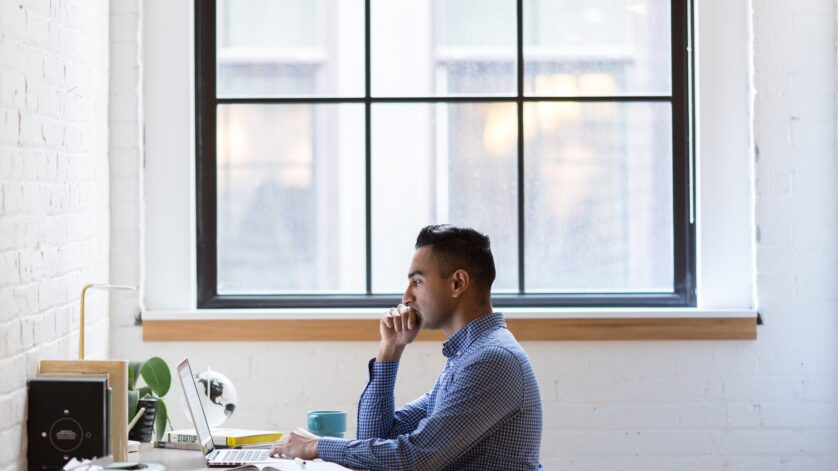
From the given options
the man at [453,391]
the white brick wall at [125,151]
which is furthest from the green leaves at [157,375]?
the white brick wall at [125,151]

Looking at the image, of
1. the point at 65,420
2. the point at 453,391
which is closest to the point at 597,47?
the point at 453,391

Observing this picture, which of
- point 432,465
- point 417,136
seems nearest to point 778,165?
point 417,136

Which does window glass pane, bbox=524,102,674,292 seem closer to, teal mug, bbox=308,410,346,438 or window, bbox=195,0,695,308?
window, bbox=195,0,695,308

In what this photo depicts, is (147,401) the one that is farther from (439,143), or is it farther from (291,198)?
(439,143)

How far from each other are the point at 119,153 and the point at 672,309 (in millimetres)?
1952

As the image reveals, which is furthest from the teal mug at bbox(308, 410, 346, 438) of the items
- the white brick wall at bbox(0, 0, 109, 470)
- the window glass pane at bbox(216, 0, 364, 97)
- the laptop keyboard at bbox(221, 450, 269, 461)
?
the window glass pane at bbox(216, 0, 364, 97)

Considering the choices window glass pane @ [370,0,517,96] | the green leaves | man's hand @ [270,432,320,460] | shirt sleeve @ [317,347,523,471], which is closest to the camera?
shirt sleeve @ [317,347,523,471]

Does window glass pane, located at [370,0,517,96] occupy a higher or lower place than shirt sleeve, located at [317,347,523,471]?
higher

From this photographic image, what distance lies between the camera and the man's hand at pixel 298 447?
9.14 feet

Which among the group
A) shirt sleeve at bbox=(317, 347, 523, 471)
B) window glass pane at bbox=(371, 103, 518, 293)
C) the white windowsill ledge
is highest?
window glass pane at bbox=(371, 103, 518, 293)

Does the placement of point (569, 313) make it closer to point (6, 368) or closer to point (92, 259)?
point (92, 259)

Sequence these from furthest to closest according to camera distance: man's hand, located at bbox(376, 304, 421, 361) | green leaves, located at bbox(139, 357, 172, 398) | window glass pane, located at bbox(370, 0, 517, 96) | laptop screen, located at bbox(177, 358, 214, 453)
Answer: window glass pane, located at bbox(370, 0, 517, 96)
green leaves, located at bbox(139, 357, 172, 398)
man's hand, located at bbox(376, 304, 421, 361)
laptop screen, located at bbox(177, 358, 214, 453)

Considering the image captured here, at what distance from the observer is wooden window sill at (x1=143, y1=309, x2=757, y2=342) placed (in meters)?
3.91

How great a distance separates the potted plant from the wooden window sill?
57cm
